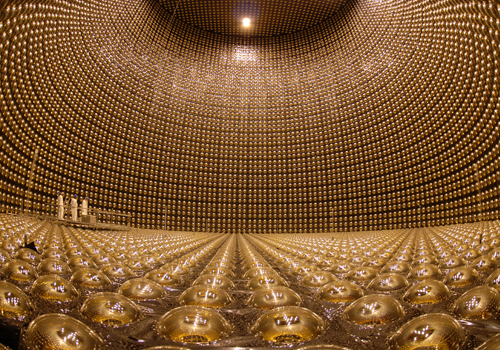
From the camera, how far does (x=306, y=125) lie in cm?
1723

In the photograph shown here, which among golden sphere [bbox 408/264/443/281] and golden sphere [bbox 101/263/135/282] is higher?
golden sphere [bbox 408/264/443/281]

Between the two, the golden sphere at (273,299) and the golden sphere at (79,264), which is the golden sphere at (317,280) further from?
the golden sphere at (79,264)

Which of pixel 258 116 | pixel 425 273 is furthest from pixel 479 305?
pixel 258 116

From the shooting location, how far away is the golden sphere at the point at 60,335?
681 millimetres

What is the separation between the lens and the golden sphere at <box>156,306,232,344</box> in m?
0.83

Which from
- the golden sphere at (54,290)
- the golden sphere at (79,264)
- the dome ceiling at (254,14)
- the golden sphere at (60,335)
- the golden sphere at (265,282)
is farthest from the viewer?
the dome ceiling at (254,14)

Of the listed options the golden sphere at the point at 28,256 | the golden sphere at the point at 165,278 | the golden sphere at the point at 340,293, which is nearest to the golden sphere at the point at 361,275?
the golden sphere at the point at 340,293

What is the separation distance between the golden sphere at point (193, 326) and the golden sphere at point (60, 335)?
178 millimetres

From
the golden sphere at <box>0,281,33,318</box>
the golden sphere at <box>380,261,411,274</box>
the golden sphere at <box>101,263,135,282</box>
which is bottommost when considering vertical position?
the golden sphere at <box>101,263,135,282</box>

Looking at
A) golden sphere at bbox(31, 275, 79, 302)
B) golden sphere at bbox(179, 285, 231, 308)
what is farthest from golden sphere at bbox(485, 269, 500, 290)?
golden sphere at bbox(31, 275, 79, 302)

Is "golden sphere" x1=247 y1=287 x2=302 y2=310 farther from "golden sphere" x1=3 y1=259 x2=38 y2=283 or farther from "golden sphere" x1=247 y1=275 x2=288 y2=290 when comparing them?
"golden sphere" x1=3 y1=259 x2=38 y2=283

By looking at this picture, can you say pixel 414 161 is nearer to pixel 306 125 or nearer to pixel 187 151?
pixel 306 125

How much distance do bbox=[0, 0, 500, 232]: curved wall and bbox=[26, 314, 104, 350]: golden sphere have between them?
10018mm

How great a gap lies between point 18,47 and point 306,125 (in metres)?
12.8
